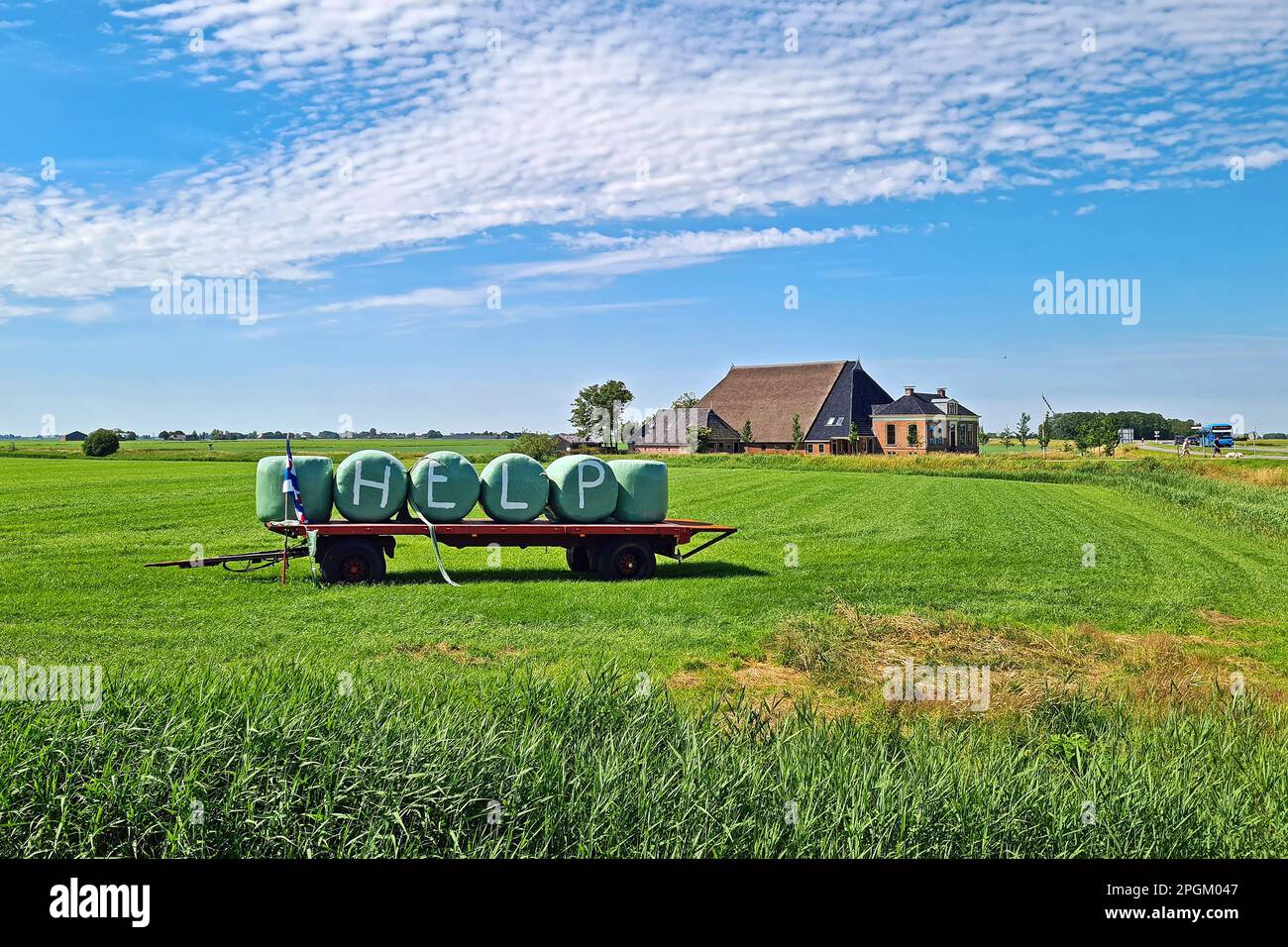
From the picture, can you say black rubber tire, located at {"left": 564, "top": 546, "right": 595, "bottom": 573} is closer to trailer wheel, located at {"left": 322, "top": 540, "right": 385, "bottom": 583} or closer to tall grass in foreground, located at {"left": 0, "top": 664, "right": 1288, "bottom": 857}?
trailer wheel, located at {"left": 322, "top": 540, "right": 385, "bottom": 583}

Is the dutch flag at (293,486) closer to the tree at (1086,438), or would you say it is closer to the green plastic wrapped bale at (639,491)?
the green plastic wrapped bale at (639,491)

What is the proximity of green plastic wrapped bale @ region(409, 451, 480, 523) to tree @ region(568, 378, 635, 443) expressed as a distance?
69213 millimetres

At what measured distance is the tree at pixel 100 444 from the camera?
203 feet

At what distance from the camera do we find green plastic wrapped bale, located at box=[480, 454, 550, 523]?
15109 millimetres

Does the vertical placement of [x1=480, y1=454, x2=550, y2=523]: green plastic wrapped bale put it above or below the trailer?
above

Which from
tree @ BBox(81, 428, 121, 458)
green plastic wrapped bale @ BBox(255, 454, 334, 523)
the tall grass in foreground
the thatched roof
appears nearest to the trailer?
green plastic wrapped bale @ BBox(255, 454, 334, 523)

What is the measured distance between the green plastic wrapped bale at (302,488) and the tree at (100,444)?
5583 centimetres

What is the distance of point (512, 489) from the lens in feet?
49.6

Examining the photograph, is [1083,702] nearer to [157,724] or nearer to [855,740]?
[855,740]

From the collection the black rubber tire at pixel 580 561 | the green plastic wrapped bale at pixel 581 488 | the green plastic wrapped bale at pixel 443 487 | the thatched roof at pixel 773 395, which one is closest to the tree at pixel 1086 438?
the thatched roof at pixel 773 395

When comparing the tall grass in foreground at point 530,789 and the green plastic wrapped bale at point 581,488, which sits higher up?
the green plastic wrapped bale at point 581,488

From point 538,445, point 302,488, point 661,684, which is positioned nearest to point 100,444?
point 538,445
